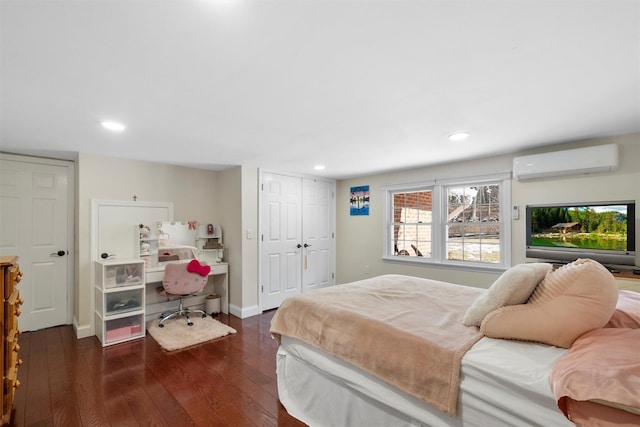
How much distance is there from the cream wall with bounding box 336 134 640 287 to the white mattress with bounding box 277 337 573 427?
257 centimetres

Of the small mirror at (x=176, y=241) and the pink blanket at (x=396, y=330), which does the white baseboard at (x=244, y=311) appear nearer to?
the small mirror at (x=176, y=241)

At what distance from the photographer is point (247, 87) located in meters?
1.87

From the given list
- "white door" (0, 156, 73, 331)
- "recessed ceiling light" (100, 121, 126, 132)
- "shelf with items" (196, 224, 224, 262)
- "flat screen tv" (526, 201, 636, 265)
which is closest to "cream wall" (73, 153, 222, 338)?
"shelf with items" (196, 224, 224, 262)

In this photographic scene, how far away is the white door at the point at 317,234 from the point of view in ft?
16.8

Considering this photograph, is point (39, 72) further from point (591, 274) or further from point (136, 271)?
point (591, 274)

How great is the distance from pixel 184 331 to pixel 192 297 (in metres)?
0.92

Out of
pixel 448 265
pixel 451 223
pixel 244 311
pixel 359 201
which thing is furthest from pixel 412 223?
pixel 244 311

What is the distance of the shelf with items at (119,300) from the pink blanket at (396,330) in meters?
2.17

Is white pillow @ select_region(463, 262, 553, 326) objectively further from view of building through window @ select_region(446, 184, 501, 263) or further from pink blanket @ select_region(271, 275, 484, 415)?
view of building through window @ select_region(446, 184, 501, 263)

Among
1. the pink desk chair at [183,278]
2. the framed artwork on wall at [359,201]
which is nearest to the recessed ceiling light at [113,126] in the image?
the pink desk chair at [183,278]

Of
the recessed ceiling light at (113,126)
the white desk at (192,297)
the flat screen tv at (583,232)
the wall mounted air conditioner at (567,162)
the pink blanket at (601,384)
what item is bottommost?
the white desk at (192,297)

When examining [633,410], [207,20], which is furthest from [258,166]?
[633,410]

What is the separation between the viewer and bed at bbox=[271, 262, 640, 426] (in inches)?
45.0

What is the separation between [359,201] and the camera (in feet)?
17.4
